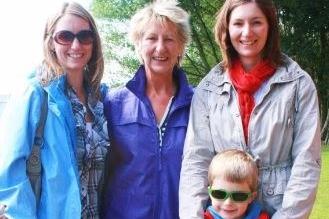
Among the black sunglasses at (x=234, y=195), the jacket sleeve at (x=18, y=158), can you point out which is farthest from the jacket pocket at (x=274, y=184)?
the jacket sleeve at (x=18, y=158)

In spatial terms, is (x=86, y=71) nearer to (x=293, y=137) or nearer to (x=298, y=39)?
(x=293, y=137)

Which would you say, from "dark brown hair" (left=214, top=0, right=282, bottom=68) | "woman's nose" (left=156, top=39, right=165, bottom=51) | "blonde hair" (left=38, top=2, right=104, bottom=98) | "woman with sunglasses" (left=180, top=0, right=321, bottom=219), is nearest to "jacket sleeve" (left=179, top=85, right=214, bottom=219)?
"woman with sunglasses" (left=180, top=0, right=321, bottom=219)

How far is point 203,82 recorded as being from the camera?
3.96 m

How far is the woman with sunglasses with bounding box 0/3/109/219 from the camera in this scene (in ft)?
11.8

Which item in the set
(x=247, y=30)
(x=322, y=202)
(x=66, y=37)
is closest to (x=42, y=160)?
(x=66, y=37)

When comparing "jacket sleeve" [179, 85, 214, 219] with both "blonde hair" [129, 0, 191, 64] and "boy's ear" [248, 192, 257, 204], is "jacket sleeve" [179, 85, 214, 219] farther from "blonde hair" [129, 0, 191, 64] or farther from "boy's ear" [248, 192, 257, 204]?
"blonde hair" [129, 0, 191, 64]

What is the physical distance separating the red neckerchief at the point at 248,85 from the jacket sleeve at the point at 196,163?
0.95ft

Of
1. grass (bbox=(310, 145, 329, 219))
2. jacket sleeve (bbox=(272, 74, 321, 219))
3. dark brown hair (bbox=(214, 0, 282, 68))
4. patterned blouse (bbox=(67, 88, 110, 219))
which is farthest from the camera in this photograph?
grass (bbox=(310, 145, 329, 219))

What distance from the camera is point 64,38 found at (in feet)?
13.4

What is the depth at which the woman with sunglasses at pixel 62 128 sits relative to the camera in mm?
3602

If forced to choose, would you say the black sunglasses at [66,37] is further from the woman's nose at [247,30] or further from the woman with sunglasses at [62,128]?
the woman's nose at [247,30]

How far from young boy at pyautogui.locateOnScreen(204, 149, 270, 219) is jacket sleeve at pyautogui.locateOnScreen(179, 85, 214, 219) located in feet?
0.46

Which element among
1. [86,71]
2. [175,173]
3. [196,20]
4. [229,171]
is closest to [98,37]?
[86,71]

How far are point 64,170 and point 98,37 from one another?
3.90 ft
